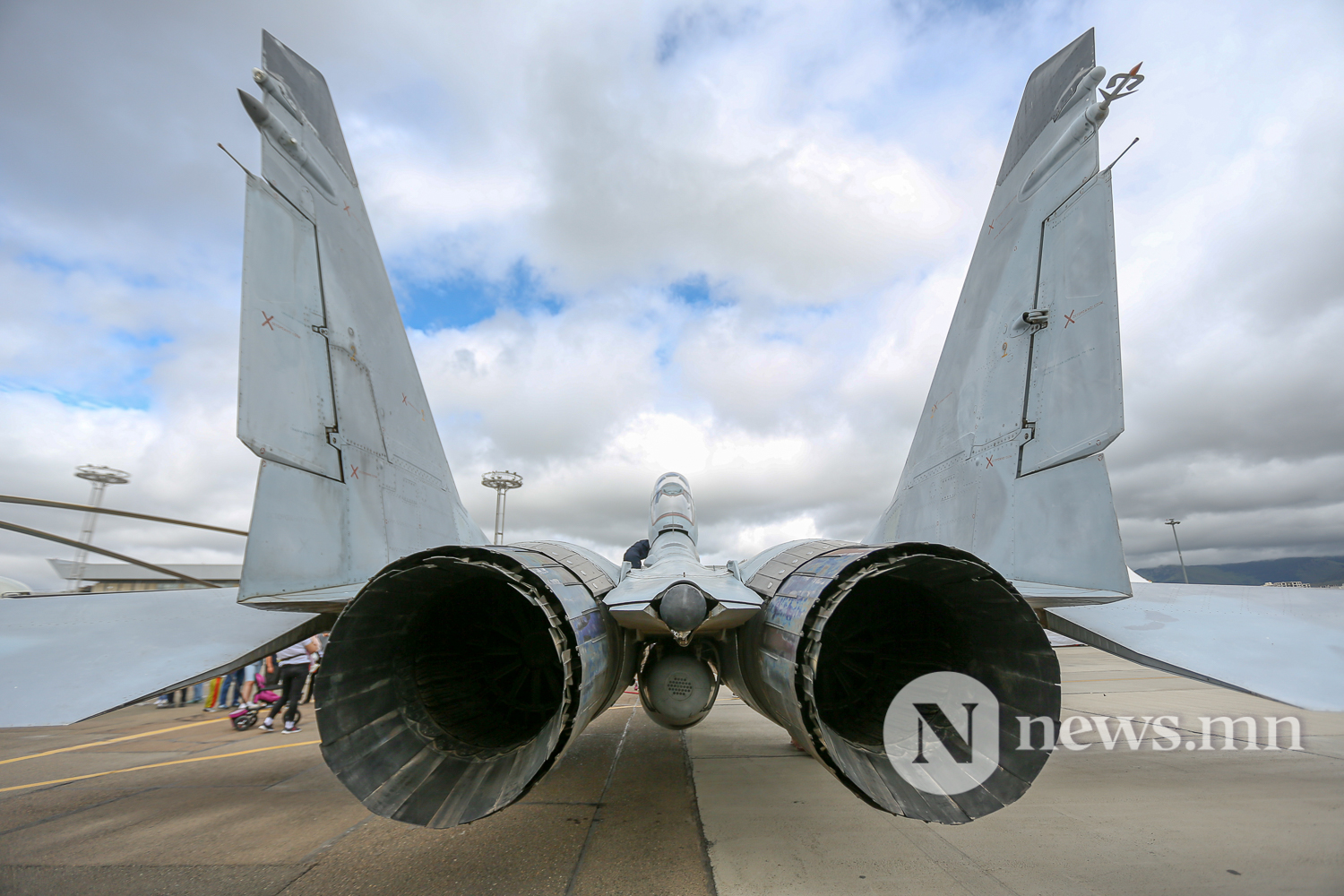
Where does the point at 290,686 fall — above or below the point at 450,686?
below

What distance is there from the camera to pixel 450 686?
3.00 metres

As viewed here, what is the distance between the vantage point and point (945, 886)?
2.79m

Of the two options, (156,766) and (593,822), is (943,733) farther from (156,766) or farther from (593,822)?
(156,766)

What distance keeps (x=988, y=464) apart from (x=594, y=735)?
519 centimetres

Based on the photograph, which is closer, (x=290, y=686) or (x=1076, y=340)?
(x=1076, y=340)

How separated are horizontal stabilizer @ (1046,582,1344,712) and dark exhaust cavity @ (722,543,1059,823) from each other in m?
1.56

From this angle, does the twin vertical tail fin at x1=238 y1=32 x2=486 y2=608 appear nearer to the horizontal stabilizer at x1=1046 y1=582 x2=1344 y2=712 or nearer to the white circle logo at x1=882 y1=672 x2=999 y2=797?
the white circle logo at x1=882 y1=672 x2=999 y2=797

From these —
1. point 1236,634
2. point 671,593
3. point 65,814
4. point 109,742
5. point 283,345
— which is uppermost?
point 283,345

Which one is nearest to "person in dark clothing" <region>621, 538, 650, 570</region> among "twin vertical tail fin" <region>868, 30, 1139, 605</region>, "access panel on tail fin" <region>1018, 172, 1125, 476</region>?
"twin vertical tail fin" <region>868, 30, 1139, 605</region>

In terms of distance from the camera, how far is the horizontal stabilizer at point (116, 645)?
9.20 feet

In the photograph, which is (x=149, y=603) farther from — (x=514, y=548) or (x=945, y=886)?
(x=945, y=886)

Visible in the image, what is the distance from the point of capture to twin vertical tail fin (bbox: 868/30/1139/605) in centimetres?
366

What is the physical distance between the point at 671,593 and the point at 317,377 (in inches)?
116

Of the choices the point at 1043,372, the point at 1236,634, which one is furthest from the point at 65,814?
the point at 1236,634
